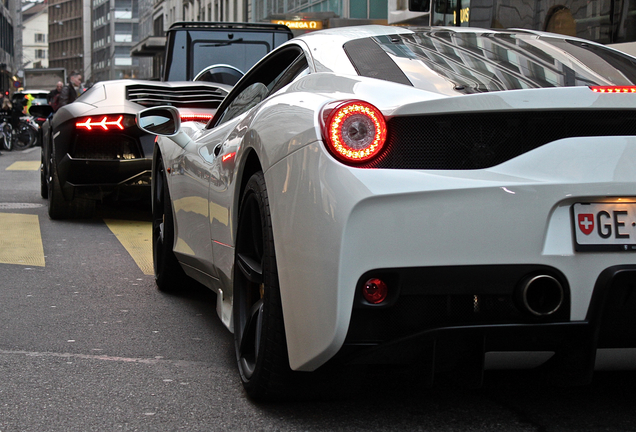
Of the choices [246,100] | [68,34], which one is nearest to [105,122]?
[246,100]

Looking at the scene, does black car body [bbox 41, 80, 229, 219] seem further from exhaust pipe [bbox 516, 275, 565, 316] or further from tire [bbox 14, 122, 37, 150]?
tire [bbox 14, 122, 37, 150]

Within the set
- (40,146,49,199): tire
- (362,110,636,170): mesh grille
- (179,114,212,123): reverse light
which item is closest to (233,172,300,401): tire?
(362,110,636,170): mesh grille

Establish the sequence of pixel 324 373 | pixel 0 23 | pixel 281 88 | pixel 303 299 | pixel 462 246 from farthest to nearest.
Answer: pixel 0 23 < pixel 281 88 < pixel 324 373 < pixel 303 299 < pixel 462 246

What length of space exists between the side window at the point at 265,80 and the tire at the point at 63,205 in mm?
4683

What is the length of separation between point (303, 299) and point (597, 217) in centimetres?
85

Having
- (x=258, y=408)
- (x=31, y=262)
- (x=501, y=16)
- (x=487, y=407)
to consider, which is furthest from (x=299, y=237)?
(x=501, y=16)

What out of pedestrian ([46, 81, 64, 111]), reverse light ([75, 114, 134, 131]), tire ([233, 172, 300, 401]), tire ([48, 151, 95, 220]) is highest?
pedestrian ([46, 81, 64, 111])

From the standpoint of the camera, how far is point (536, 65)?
287 centimetres

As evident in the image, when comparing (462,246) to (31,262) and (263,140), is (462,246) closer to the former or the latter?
(263,140)

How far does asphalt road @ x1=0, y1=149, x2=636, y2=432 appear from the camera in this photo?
2828 millimetres

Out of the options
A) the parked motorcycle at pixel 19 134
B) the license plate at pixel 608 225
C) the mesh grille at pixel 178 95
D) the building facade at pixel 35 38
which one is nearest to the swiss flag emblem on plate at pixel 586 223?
the license plate at pixel 608 225

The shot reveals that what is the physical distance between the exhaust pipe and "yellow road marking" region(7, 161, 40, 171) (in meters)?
16.1

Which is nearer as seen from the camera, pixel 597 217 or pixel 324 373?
pixel 597 217

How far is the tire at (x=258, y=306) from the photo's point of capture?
2797mm
